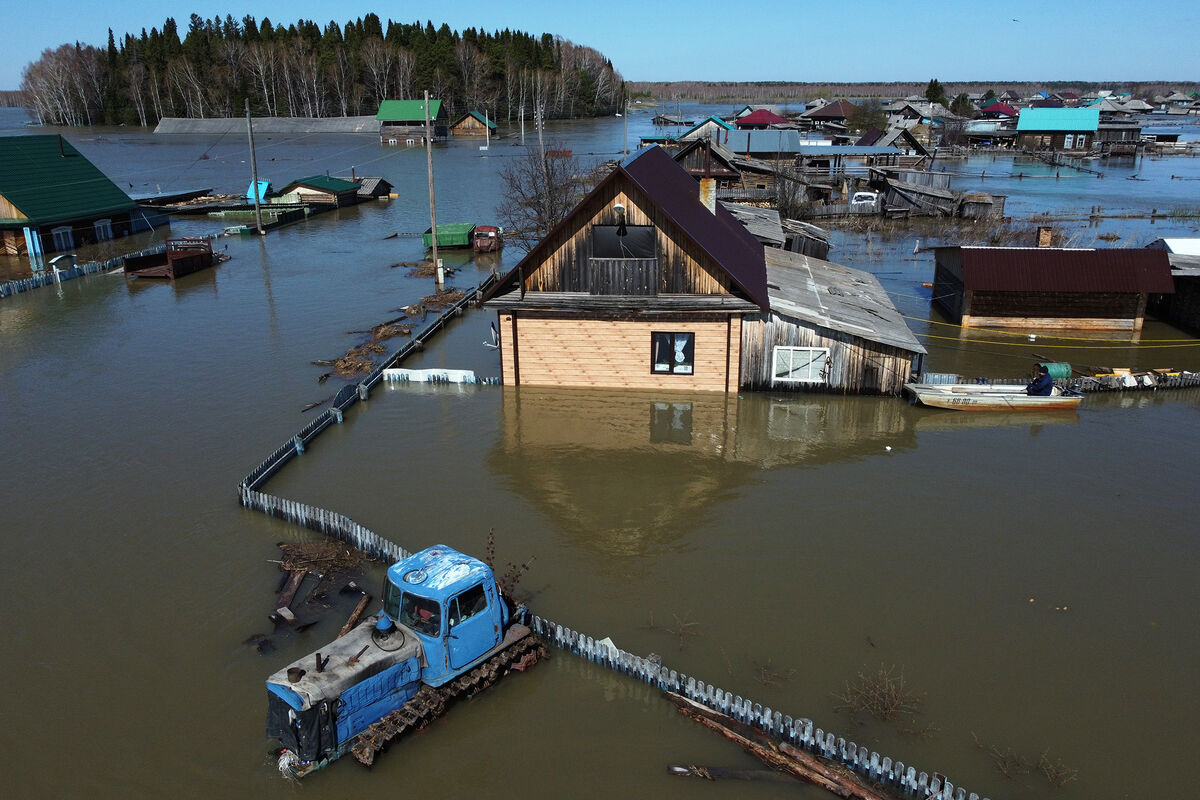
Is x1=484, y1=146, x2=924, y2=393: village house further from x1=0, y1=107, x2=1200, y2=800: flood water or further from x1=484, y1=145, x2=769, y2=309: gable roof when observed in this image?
x1=0, y1=107, x2=1200, y2=800: flood water

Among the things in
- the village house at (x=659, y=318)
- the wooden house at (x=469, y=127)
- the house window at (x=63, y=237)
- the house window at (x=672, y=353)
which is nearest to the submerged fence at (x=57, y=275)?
the house window at (x=63, y=237)

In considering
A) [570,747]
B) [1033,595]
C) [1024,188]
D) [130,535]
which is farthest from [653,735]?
[1024,188]

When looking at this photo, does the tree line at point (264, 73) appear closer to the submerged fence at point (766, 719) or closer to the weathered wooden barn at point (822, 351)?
the weathered wooden barn at point (822, 351)

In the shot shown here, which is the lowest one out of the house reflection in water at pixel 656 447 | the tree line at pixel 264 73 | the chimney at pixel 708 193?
the house reflection in water at pixel 656 447

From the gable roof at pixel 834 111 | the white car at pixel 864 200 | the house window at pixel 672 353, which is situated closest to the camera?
the house window at pixel 672 353

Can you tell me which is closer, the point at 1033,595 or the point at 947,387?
the point at 1033,595

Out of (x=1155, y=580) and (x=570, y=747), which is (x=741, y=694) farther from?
(x=1155, y=580)
